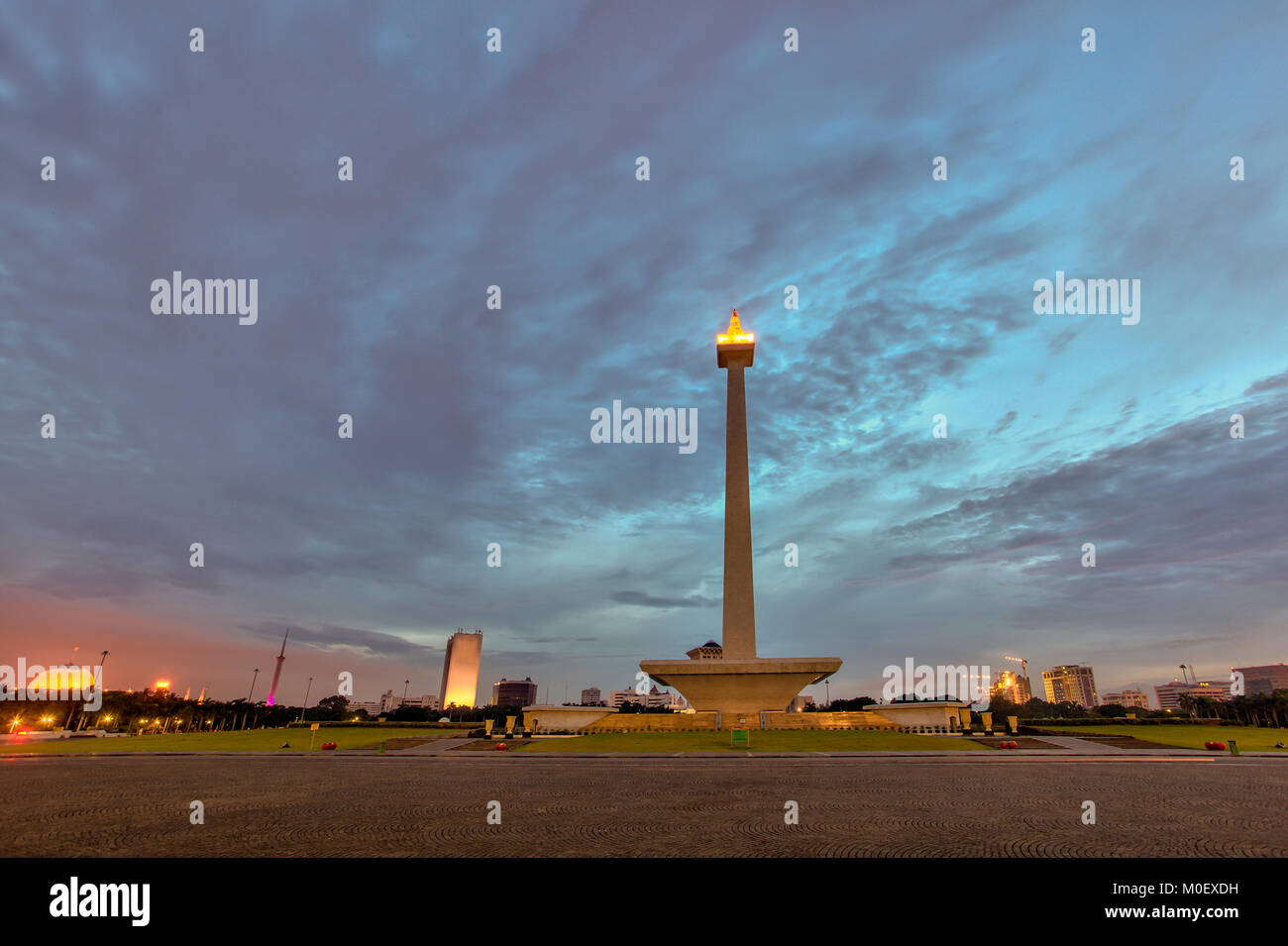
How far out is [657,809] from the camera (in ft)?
41.9

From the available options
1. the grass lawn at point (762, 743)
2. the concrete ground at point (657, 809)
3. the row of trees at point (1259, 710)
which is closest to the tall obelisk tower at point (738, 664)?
the grass lawn at point (762, 743)

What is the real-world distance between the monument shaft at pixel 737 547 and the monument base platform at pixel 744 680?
3300mm

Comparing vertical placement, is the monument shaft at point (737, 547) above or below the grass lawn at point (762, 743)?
above

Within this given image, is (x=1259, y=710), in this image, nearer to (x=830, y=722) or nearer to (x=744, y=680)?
(x=830, y=722)

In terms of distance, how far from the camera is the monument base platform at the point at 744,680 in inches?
1933

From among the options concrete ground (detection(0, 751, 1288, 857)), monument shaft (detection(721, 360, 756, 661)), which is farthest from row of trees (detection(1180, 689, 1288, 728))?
concrete ground (detection(0, 751, 1288, 857))

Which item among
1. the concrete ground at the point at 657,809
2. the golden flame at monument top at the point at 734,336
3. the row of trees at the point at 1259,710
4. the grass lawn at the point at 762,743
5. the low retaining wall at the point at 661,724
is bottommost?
the row of trees at the point at 1259,710

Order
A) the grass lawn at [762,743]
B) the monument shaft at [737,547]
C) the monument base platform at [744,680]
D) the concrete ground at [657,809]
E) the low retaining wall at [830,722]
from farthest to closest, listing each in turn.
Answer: the monument shaft at [737,547]
the monument base platform at [744,680]
the low retaining wall at [830,722]
the grass lawn at [762,743]
the concrete ground at [657,809]

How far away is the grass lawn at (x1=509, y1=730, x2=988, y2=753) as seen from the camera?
29.9m

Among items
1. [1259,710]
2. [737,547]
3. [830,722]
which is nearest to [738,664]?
[830,722]

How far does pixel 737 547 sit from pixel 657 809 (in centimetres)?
4367

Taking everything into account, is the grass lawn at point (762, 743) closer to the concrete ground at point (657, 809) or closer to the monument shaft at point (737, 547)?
the concrete ground at point (657, 809)
